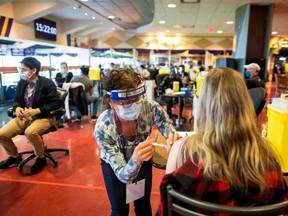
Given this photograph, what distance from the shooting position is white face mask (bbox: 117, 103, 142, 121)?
53.0 inches

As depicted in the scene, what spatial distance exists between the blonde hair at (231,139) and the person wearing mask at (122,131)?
18.8 inches

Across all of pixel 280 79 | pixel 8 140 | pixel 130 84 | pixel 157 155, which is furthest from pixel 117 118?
pixel 280 79

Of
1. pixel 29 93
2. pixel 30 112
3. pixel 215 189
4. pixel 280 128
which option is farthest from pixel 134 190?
pixel 29 93

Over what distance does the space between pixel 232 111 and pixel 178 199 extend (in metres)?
0.35

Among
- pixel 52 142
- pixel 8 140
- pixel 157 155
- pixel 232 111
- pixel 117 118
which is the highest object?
pixel 232 111

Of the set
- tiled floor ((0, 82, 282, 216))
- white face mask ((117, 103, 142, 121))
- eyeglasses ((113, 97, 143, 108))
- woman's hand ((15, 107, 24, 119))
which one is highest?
A: eyeglasses ((113, 97, 143, 108))

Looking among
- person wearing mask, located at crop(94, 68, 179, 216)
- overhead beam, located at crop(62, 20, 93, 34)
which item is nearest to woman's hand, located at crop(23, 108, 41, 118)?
person wearing mask, located at crop(94, 68, 179, 216)

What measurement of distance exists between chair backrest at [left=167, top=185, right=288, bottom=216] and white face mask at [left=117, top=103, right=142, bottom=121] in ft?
2.04

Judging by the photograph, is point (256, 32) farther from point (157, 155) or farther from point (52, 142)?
point (157, 155)

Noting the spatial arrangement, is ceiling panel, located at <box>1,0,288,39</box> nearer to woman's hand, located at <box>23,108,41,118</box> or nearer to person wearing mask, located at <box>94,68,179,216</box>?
woman's hand, located at <box>23,108,41,118</box>

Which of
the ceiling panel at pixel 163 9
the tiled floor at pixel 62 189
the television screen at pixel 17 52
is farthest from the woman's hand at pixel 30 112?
the television screen at pixel 17 52

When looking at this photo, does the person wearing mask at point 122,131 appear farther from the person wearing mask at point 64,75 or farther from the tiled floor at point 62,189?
the person wearing mask at point 64,75

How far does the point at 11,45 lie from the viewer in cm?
943

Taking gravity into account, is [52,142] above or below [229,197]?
below
